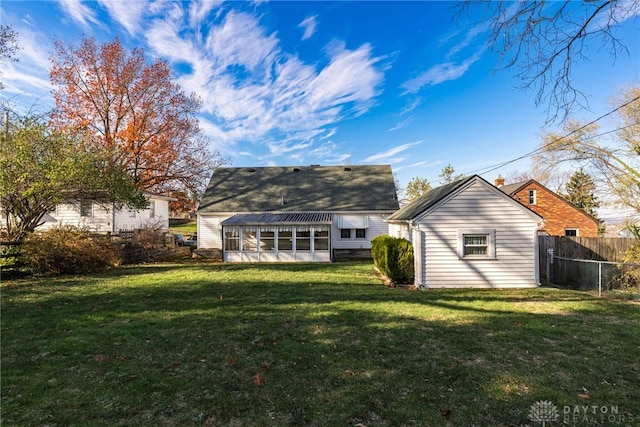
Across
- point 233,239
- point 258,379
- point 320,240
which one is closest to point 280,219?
point 320,240

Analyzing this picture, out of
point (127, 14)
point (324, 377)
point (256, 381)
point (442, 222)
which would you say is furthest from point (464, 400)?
point (127, 14)

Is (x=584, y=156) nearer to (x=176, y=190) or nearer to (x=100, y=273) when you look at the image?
(x=100, y=273)

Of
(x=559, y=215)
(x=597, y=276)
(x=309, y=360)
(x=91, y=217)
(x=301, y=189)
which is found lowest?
(x=309, y=360)

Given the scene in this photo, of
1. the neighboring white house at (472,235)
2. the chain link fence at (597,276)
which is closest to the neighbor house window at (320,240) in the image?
the neighboring white house at (472,235)

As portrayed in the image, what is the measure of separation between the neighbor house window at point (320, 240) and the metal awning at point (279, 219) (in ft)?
2.84

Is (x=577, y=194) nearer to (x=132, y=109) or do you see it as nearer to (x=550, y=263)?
(x=550, y=263)

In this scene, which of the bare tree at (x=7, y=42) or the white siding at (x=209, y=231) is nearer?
the bare tree at (x=7, y=42)

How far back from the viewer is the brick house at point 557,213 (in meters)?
24.3

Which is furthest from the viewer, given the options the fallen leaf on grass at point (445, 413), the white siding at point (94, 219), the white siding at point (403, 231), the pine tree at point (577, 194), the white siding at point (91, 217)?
the pine tree at point (577, 194)

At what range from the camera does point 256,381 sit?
394cm

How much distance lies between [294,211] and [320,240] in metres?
3.93

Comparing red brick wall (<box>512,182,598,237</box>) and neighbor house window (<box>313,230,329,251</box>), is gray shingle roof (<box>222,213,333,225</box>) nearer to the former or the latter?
neighbor house window (<box>313,230,329,251</box>)

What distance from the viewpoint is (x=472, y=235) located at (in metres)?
11.3

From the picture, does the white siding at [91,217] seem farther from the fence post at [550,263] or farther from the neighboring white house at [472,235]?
the fence post at [550,263]
